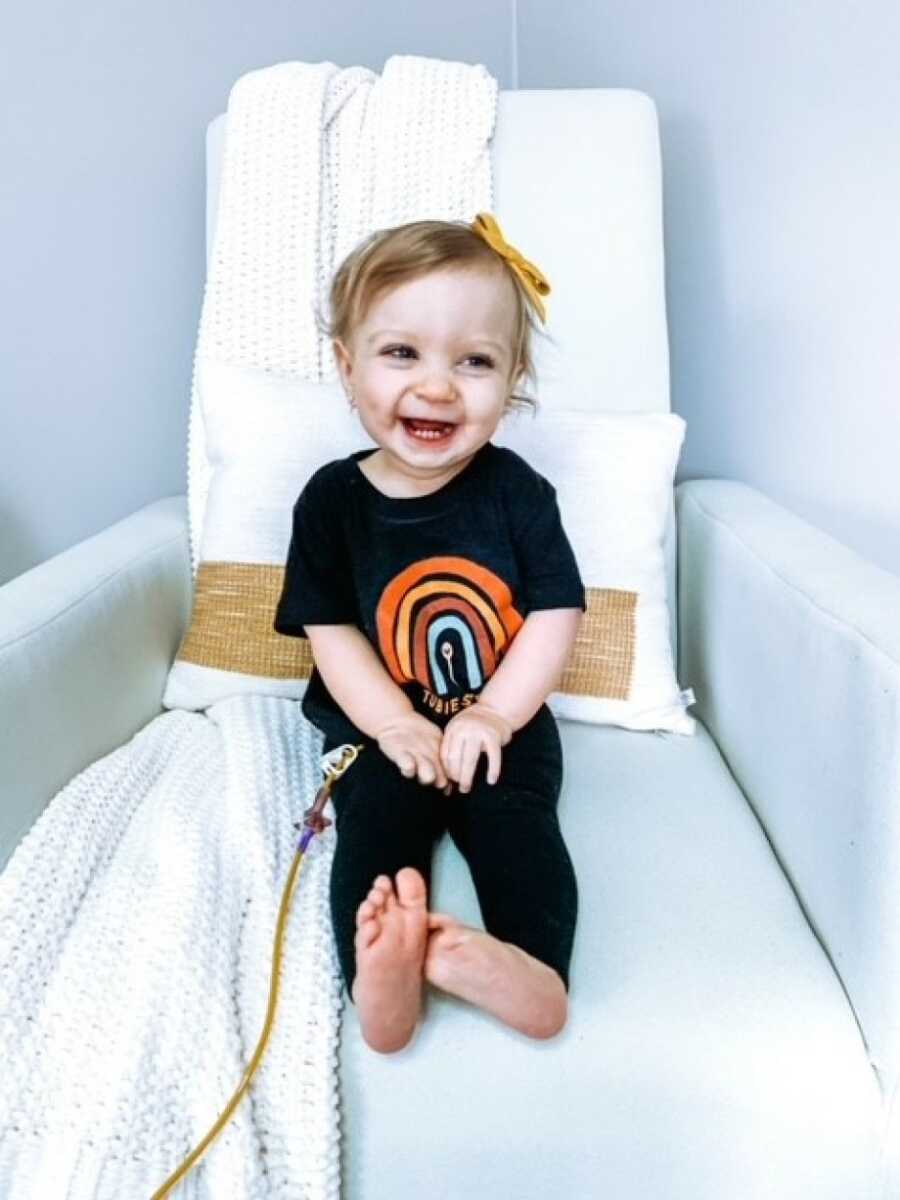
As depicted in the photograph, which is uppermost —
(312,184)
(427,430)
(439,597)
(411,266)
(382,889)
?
(312,184)

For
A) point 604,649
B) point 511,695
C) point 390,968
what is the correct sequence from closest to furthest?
point 390,968 < point 511,695 < point 604,649

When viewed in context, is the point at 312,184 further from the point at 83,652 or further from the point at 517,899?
the point at 517,899

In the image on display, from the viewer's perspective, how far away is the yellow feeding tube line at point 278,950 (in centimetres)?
54

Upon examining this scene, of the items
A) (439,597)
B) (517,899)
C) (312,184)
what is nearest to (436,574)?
(439,597)

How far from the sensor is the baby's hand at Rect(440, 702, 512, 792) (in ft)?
2.46

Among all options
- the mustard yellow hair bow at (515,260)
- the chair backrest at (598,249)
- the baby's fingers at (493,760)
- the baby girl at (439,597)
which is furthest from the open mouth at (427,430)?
the chair backrest at (598,249)

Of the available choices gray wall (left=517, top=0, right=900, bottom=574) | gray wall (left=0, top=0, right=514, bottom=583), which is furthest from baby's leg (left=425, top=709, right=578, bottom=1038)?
gray wall (left=0, top=0, right=514, bottom=583)

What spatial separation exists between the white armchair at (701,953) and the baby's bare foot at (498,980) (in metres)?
0.02

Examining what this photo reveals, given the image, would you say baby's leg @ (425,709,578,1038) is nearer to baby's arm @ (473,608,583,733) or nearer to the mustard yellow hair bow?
baby's arm @ (473,608,583,733)

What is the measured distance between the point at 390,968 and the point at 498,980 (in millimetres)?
59

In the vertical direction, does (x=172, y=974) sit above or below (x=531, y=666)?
below

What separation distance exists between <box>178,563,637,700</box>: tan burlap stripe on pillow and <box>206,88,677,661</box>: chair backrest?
0.55 ft

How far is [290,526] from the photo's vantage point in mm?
1000

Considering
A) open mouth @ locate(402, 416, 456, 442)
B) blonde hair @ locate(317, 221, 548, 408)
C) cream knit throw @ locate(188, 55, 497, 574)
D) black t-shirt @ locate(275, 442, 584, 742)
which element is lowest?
black t-shirt @ locate(275, 442, 584, 742)
